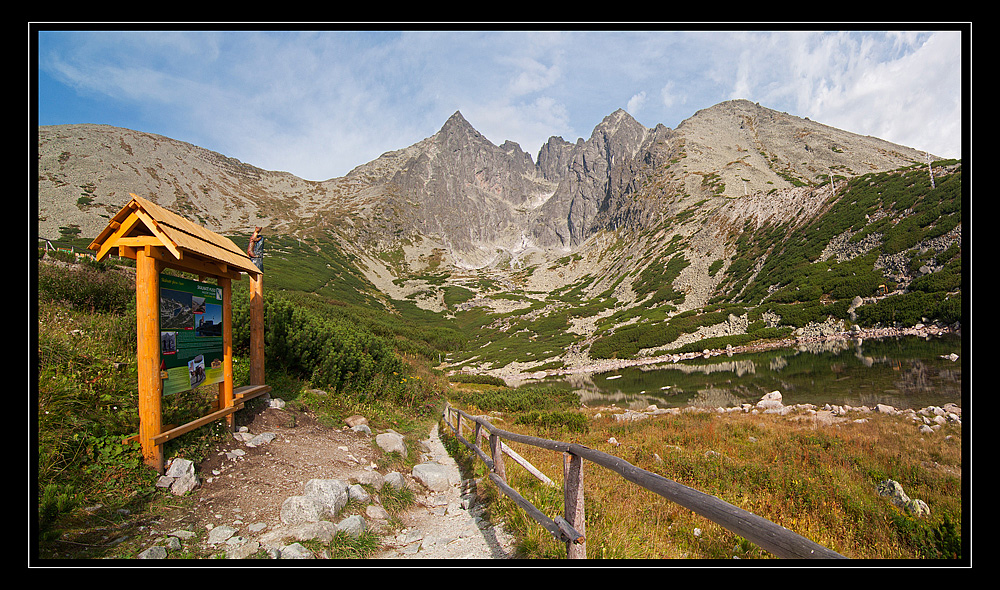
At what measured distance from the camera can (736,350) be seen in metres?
32.4

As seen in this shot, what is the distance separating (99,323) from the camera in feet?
28.0

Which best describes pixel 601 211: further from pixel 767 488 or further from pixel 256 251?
pixel 767 488

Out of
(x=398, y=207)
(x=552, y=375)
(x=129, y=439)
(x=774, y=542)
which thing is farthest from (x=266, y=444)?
(x=398, y=207)

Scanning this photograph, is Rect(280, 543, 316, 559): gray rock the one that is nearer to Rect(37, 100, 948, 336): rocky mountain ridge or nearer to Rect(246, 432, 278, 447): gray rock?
Rect(246, 432, 278, 447): gray rock

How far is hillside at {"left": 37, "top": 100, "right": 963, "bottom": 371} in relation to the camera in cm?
3472

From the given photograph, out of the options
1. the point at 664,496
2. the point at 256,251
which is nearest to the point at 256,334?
the point at 256,251

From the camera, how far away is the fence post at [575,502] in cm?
351

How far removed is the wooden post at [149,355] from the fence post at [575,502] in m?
5.42

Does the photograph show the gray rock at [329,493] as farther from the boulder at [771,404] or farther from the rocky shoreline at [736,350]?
the rocky shoreline at [736,350]

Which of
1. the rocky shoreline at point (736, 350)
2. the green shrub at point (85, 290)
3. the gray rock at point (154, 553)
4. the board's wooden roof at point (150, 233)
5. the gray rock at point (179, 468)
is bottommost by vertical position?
the rocky shoreline at point (736, 350)

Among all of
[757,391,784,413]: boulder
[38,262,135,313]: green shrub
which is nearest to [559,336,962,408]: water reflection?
[757,391,784,413]: boulder

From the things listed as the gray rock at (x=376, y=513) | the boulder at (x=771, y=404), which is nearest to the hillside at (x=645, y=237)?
the boulder at (x=771, y=404)
